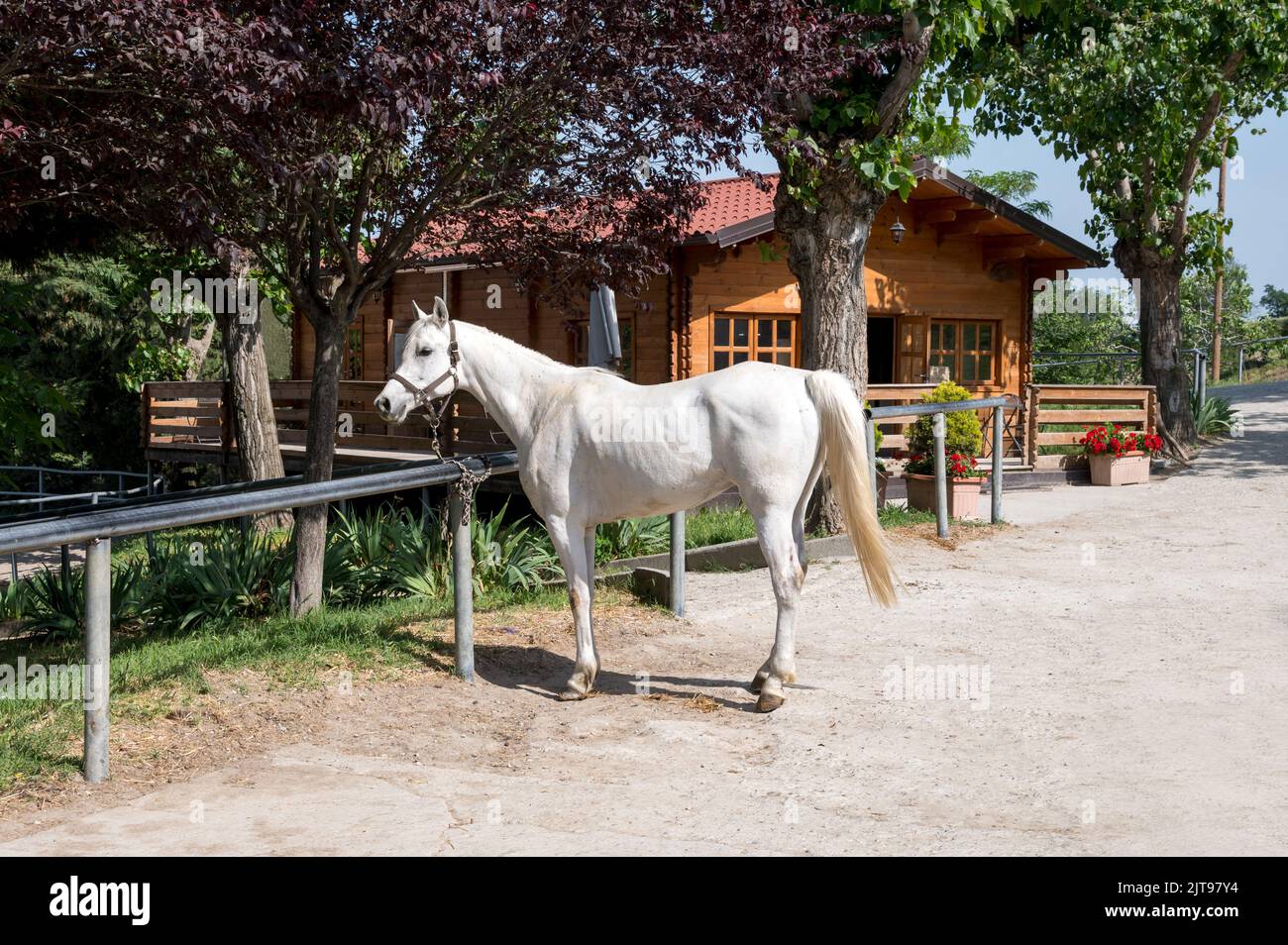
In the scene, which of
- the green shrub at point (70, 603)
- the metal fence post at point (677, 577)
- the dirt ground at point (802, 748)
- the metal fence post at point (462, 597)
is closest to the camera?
the dirt ground at point (802, 748)

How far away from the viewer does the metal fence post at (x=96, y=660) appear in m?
4.83

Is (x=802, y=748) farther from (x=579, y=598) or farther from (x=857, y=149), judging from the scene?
(x=857, y=149)

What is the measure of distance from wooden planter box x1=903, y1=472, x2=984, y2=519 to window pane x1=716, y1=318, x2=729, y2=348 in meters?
5.61

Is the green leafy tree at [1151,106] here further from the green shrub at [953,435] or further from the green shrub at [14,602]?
the green shrub at [14,602]

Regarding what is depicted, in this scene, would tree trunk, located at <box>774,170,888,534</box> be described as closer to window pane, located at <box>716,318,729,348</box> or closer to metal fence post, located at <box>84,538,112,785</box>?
window pane, located at <box>716,318,729,348</box>

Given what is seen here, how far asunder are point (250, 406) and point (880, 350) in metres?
11.1

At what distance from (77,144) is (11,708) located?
3698 millimetres

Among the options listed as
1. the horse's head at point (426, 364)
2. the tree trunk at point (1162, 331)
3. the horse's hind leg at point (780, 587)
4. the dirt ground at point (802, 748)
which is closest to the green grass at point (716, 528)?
the dirt ground at point (802, 748)

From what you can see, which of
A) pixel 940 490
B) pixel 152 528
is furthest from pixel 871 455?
pixel 152 528

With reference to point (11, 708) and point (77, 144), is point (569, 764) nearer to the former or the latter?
point (11, 708)

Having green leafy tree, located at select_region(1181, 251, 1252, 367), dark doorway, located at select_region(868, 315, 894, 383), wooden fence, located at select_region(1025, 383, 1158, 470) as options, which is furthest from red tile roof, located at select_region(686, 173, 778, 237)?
green leafy tree, located at select_region(1181, 251, 1252, 367)

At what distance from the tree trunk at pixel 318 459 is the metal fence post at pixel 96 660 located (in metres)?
3.65

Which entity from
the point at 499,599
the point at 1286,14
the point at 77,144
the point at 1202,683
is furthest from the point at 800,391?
the point at 1286,14
